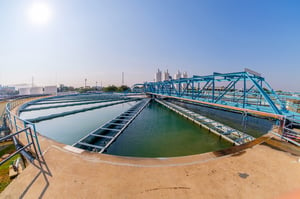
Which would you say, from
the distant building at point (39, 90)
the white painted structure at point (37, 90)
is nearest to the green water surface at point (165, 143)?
the distant building at point (39, 90)

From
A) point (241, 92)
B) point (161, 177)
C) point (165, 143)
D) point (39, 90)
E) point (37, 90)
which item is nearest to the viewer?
point (161, 177)

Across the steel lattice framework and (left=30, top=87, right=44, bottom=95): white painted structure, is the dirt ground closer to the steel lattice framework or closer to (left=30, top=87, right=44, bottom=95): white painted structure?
the steel lattice framework

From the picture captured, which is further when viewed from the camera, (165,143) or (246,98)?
(246,98)

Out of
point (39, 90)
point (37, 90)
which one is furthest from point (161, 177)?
point (37, 90)

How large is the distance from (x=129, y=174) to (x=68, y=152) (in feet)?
6.87

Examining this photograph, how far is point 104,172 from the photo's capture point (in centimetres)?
251

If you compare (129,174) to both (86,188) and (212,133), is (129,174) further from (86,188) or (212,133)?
(212,133)

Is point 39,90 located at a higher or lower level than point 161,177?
higher

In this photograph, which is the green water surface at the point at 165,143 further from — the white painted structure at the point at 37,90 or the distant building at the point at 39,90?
the white painted structure at the point at 37,90

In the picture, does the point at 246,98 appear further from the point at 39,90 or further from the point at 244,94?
the point at 39,90

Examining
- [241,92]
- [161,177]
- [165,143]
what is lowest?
[165,143]

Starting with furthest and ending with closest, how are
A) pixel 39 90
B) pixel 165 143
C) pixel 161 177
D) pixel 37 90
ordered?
pixel 39 90, pixel 37 90, pixel 165 143, pixel 161 177

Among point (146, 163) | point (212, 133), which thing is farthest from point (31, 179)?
point (212, 133)

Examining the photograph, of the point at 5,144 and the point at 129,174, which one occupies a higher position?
the point at 129,174
